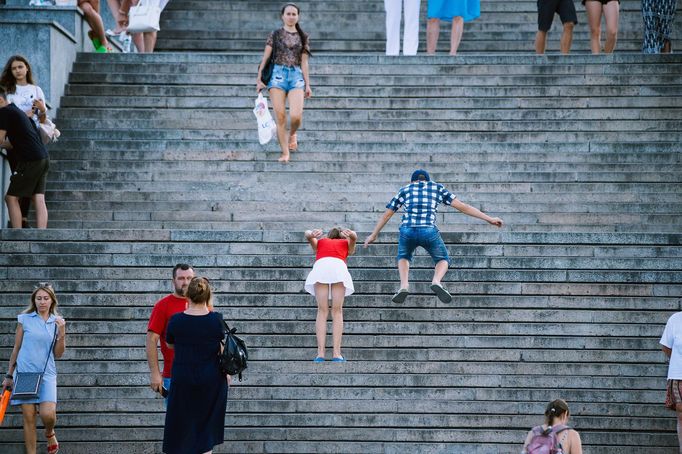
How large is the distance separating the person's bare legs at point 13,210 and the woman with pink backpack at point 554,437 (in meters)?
7.02

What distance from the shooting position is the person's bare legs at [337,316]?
41.9ft

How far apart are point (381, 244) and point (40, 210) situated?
3688 millimetres

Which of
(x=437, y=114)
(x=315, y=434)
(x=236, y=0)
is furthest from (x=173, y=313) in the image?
(x=236, y=0)

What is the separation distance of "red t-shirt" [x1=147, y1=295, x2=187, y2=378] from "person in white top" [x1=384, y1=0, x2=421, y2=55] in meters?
9.54

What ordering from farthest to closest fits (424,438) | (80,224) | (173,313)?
(80,224) < (424,438) < (173,313)

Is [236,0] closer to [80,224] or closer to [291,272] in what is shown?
[80,224]

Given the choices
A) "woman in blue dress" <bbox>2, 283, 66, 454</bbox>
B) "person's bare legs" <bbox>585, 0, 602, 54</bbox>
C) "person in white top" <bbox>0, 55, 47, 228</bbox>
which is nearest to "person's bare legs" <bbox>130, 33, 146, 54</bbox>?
"person in white top" <bbox>0, 55, 47, 228</bbox>

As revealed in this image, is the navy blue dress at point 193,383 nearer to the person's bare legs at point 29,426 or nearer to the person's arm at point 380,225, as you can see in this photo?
the person's bare legs at point 29,426

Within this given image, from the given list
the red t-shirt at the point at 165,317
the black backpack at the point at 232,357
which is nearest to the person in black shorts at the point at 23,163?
the red t-shirt at the point at 165,317

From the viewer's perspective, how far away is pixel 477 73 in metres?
18.1

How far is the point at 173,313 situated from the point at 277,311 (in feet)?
9.97

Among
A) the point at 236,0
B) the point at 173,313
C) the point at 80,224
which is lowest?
the point at 173,313

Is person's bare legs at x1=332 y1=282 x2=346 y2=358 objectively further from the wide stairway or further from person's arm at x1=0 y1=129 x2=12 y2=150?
person's arm at x1=0 y1=129 x2=12 y2=150

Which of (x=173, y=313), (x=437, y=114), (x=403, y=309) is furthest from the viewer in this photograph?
(x=437, y=114)
